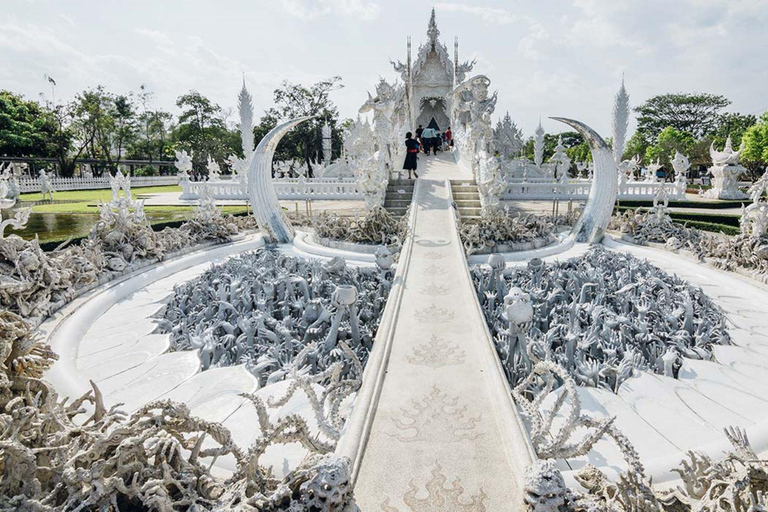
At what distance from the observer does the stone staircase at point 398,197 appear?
36.5 ft

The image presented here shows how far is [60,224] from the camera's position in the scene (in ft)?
41.4

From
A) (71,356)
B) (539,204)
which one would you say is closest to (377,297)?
(71,356)

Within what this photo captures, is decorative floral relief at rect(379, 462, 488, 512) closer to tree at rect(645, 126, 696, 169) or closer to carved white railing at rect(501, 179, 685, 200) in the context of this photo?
carved white railing at rect(501, 179, 685, 200)

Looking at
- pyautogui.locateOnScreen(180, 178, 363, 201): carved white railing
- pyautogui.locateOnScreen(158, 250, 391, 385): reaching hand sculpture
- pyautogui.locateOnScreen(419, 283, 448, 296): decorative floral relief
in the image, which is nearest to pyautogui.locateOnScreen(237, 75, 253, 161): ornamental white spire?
pyautogui.locateOnScreen(180, 178, 363, 201): carved white railing

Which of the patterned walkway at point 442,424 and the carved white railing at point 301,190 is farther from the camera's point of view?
the carved white railing at point 301,190

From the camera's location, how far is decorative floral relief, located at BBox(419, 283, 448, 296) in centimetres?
529

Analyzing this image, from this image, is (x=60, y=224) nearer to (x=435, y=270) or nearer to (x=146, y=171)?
(x=435, y=270)

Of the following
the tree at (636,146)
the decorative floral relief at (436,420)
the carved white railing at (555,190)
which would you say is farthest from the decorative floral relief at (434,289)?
the tree at (636,146)

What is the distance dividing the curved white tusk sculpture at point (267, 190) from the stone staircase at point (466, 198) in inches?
158

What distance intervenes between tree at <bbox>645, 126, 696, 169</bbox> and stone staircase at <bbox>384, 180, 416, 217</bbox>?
32.8 m

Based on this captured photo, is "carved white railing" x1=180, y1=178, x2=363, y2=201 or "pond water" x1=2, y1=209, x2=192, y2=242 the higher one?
"carved white railing" x1=180, y1=178, x2=363, y2=201

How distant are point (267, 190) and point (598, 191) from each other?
678 cm

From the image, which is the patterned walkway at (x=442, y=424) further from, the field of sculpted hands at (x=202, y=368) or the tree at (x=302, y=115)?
the tree at (x=302, y=115)

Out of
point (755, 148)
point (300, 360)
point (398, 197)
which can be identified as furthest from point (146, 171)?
point (755, 148)
